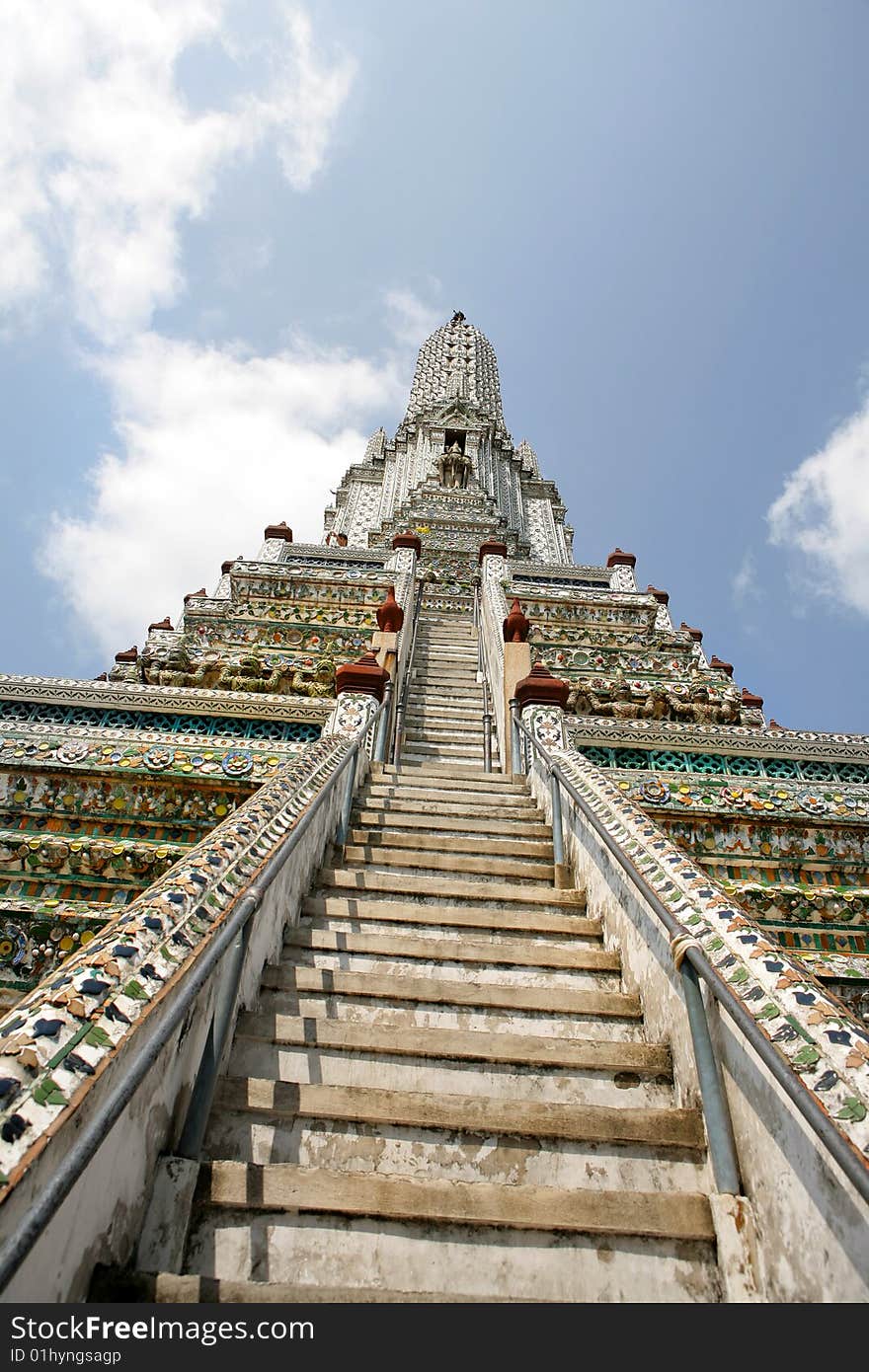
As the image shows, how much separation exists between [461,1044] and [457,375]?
124 ft

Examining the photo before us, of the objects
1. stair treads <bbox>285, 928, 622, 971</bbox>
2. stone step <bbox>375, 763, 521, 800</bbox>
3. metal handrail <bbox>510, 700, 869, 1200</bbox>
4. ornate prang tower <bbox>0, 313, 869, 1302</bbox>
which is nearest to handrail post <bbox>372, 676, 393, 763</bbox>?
ornate prang tower <bbox>0, 313, 869, 1302</bbox>

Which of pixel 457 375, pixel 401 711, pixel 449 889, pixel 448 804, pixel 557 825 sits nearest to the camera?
pixel 449 889

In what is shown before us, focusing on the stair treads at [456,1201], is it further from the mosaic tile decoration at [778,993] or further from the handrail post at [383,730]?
the handrail post at [383,730]

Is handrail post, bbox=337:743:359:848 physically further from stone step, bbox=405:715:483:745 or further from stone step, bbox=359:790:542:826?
stone step, bbox=405:715:483:745

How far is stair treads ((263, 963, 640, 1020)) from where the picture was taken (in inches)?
140

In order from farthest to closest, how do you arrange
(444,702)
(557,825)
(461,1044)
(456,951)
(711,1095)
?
(444,702)
(557,825)
(456,951)
(461,1044)
(711,1095)

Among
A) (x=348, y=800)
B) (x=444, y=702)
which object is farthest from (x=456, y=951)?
(x=444, y=702)

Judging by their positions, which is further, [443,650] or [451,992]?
[443,650]

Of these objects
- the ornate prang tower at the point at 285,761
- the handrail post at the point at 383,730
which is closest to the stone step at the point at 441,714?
the ornate prang tower at the point at 285,761

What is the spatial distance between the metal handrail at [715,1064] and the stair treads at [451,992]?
642 millimetres

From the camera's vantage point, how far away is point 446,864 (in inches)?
195

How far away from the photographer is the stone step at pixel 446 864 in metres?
4.96

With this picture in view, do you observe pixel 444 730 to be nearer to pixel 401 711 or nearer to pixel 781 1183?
pixel 401 711

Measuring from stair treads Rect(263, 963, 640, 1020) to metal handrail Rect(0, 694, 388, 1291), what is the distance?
600mm
